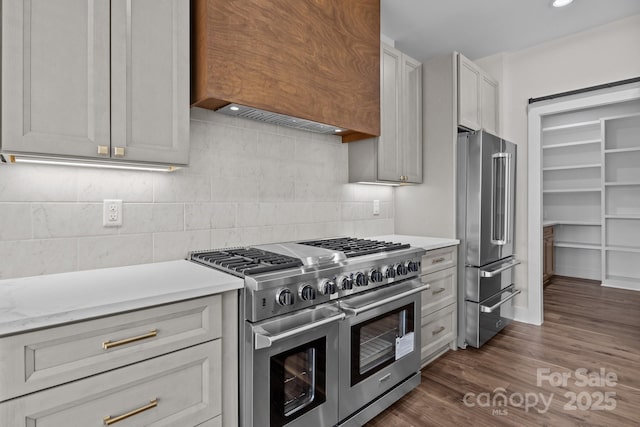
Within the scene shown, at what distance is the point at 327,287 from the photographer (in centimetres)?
165

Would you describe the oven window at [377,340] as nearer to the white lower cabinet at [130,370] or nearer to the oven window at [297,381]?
the oven window at [297,381]

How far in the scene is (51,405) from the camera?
1008 mm

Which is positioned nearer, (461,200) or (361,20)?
(361,20)

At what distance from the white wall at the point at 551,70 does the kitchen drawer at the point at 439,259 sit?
1.31 meters

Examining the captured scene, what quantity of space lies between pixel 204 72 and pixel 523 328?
3702 mm

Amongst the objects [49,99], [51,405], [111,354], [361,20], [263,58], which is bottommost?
[51,405]

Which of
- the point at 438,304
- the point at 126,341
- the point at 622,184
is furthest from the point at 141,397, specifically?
the point at 622,184

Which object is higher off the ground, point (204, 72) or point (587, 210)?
point (204, 72)


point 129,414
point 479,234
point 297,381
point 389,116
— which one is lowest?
point 297,381

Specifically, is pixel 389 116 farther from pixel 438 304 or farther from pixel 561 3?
pixel 561 3

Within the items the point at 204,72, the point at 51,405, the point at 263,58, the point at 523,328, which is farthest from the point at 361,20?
the point at 523,328

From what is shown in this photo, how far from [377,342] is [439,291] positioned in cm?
92

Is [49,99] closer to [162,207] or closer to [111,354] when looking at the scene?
[162,207]

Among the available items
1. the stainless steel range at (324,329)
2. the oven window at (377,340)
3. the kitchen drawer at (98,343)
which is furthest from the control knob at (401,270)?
the kitchen drawer at (98,343)
